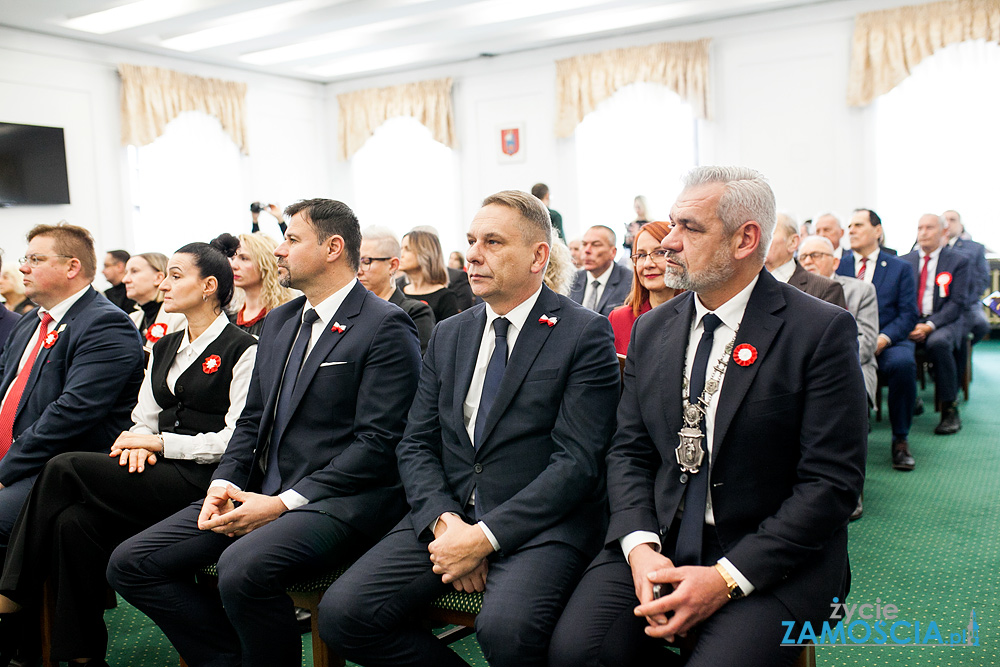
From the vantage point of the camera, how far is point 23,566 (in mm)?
2240

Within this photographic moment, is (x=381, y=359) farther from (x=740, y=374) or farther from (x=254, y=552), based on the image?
(x=740, y=374)

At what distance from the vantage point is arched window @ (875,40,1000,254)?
770 cm

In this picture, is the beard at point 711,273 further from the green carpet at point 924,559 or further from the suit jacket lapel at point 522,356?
the green carpet at point 924,559

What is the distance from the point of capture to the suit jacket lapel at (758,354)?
5.26ft

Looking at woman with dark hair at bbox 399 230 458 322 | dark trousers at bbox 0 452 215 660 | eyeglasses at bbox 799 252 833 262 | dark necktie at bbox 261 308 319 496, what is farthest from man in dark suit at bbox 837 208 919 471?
dark trousers at bbox 0 452 215 660

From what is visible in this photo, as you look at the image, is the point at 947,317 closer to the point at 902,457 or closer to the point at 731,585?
the point at 902,457

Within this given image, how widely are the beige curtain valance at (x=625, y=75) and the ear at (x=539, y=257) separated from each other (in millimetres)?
7178

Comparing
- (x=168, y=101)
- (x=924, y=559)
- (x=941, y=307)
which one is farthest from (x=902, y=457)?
(x=168, y=101)

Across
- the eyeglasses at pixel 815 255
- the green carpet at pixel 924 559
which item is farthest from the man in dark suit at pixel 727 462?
the eyeglasses at pixel 815 255

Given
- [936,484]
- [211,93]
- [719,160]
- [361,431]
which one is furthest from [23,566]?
[211,93]

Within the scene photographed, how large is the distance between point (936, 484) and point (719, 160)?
5.57 meters

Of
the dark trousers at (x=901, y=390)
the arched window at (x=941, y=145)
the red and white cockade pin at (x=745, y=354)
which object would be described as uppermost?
the arched window at (x=941, y=145)

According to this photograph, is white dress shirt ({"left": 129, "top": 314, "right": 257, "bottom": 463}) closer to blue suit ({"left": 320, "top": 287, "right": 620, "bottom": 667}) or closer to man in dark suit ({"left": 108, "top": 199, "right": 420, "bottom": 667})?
man in dark suit ({"left": 108, "top": 199, "right": 420, "bottom": 667})

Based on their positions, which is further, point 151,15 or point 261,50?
point 261,50
